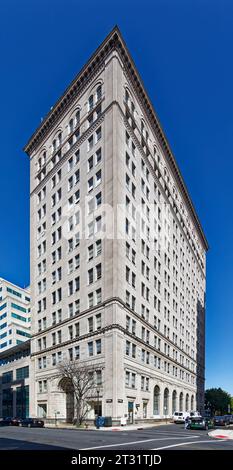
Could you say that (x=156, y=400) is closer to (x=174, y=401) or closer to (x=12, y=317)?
(x=174, y=401)

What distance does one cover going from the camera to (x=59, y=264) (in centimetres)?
7212

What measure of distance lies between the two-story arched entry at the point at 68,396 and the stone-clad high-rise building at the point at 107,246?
40 cm

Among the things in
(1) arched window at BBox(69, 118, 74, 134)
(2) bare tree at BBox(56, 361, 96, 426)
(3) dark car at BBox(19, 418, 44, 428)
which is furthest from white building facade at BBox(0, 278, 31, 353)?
(3) dark car at BBox(19, 418, 44, 428)

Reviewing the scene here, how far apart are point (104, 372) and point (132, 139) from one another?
120 feet

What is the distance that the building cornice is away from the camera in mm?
66938

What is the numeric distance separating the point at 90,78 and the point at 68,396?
171 feet

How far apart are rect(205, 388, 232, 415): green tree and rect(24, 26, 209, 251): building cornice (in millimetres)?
101858

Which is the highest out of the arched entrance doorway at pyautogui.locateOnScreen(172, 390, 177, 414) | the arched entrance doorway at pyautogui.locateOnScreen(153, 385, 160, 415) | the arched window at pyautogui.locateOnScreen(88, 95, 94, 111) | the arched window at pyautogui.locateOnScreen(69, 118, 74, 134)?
the arched window at pyautogui.locateOnScreen(88, 95, 94, 111)

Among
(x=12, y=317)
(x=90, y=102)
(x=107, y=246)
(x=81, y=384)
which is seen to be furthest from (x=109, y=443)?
(x=12, y=317)

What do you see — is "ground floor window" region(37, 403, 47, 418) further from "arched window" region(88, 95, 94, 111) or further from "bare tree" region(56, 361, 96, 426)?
"arched window" region(88, 95, 94, 111)

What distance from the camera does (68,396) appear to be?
220 feet

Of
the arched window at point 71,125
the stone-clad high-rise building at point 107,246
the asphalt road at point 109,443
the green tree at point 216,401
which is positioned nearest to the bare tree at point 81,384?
the stone-clad high-rise building at point 107,246

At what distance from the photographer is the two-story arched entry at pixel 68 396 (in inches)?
2564

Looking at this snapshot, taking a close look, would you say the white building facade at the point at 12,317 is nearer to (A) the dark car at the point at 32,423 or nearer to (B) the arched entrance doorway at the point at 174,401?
(B) the arched entrance doorway at the point at 174,401
